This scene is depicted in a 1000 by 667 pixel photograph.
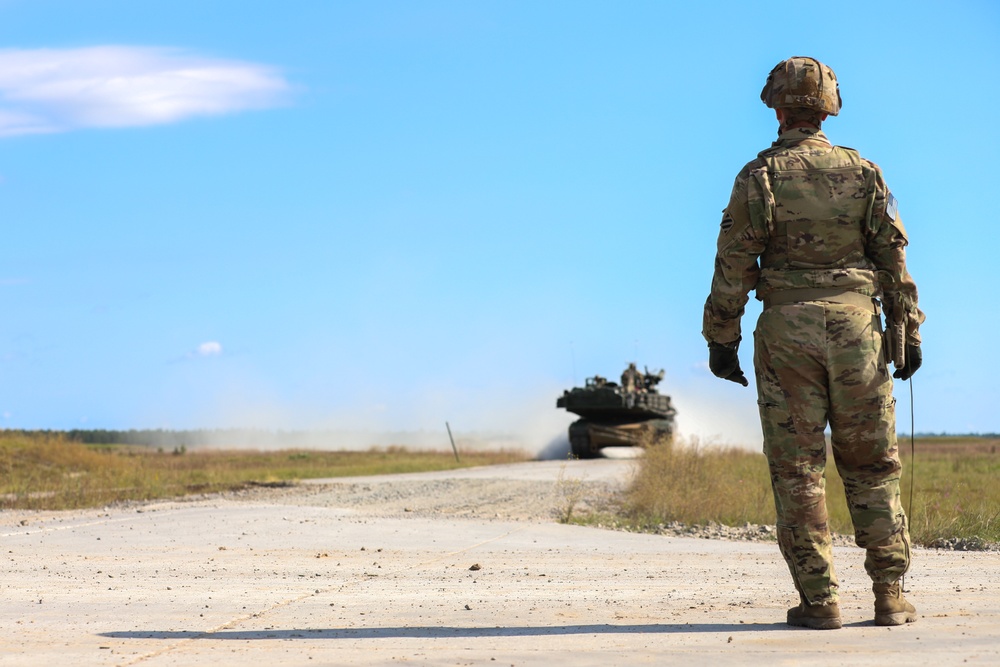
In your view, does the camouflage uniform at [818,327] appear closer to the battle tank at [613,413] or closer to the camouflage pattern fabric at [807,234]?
the camouflage pattern fabric at [807,234]

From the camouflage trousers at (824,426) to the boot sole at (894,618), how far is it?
0.15 m

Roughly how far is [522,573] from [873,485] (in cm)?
300

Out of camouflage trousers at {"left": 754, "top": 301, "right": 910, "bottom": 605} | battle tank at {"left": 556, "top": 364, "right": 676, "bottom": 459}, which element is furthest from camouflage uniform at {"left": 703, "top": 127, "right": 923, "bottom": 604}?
battle tank at {"left": 556, "top": 364, "right": 676, "bottom": 459}

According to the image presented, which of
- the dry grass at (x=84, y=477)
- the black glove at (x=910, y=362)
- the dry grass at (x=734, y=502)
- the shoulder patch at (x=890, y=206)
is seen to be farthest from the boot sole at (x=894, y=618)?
the dry grass at (x=84, y=477)

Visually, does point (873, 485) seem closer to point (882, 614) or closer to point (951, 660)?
point (882, 614)

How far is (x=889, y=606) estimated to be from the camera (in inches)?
217

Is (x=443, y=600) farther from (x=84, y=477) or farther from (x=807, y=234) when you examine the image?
(x=84, y=477)

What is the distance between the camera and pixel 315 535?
427 inches

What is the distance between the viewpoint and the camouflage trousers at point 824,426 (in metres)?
5.54

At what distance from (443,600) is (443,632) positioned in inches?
46.6

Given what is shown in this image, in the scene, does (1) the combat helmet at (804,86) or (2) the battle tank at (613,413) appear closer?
(1) the combat helmet at (804,86)

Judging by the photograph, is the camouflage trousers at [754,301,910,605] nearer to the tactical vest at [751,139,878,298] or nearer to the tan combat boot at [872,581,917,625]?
the tan combat boot at [872,581,917,625]

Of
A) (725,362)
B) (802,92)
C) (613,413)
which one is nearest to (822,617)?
(725,362)

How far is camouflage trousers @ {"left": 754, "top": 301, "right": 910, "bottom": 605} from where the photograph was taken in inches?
218
